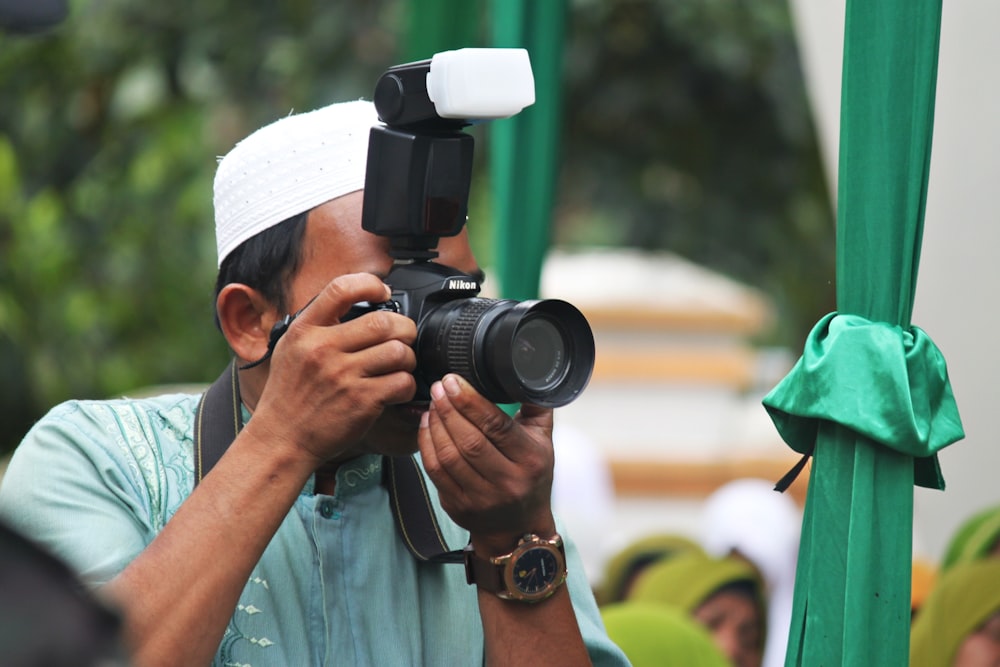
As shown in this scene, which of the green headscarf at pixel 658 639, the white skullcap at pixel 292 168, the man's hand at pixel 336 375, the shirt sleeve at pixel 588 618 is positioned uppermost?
the white skullcap at pixel 292 168

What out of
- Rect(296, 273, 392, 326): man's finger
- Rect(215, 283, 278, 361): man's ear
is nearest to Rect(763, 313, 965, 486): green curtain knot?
Rect(296, 273, 392, 326): man's finger

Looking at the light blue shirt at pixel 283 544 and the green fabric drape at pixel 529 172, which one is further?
the green fabric drape at pixel 529 172

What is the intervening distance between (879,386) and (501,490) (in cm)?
44

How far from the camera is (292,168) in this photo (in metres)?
1.71

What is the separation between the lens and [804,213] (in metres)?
7.64

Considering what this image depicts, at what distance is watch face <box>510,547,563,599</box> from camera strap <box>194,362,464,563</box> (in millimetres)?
88

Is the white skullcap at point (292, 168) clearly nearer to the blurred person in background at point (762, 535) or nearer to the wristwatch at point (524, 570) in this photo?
the wristwatch at point (524, 570)

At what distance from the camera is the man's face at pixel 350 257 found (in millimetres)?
1639

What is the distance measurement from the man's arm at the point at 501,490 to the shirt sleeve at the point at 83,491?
1.15 feet

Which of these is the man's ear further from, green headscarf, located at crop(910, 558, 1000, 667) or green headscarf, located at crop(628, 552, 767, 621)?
green headscarf, located at crop(628, 552, 767, 621)

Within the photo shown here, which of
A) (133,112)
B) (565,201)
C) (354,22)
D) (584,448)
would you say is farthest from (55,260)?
(584,448)

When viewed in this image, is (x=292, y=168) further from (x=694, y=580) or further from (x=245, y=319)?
(x=694, y=580)

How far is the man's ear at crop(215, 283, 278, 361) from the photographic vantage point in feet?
5.72

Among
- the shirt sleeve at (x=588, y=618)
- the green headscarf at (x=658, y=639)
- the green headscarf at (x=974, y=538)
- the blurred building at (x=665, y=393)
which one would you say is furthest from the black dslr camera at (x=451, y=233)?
the blurred building at (x=665, y=393)
